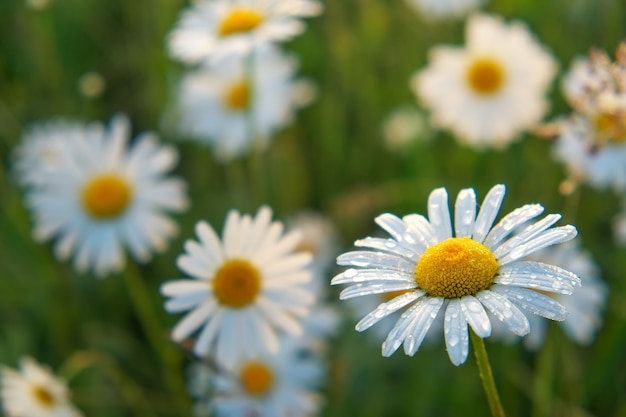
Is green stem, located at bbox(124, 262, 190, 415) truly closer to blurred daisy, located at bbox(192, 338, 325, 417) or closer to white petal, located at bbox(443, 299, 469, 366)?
blurred daisy, located at bbox(192, 338, 325, 417)

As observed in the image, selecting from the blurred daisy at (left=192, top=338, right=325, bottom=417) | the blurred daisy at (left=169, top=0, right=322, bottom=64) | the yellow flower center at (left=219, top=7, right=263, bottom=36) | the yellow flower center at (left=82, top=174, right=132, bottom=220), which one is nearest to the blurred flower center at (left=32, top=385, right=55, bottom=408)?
the blurred daisy at (left=192, top=338, right=325, bottom=417)

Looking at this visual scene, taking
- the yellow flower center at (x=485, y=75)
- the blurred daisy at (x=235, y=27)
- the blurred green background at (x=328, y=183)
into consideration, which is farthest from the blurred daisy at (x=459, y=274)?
the yellow flower center at (x=485, y=75)

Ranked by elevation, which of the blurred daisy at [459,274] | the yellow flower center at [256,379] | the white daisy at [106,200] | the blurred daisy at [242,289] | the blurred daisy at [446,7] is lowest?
the blurred daisy at [459,274]

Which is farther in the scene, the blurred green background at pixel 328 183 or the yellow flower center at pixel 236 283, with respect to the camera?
the blurred green background at pixel 328 183

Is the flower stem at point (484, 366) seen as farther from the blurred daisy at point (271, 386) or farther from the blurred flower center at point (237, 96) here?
the blurred flower center at point (237, 96)

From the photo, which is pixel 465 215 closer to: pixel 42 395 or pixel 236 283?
pixel 236 283

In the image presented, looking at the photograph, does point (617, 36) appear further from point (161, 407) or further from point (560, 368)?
point (161, 407)
